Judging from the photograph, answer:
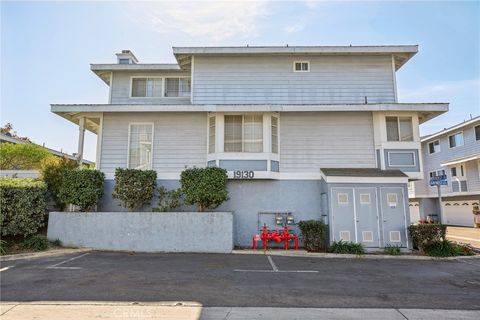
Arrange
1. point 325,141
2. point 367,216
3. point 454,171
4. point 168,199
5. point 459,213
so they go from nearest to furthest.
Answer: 1. point 367,216
2. point 168,199
3. point 325,141
4. point 454,171
5. point 459,213

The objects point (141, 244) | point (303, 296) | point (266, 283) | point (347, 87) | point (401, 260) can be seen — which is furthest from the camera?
point (347, 87)

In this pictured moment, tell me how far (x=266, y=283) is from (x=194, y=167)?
Answer: 6680 mm

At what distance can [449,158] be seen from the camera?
27812 mm

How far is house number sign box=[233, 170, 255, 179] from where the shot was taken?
42.3 ft

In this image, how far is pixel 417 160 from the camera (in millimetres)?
13078

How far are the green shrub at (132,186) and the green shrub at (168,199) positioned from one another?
18.1 inches

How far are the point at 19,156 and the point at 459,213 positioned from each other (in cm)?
3722

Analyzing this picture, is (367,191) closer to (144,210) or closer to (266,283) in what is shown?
(266,283)

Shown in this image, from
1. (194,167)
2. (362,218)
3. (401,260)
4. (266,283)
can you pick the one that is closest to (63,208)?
(194,167)

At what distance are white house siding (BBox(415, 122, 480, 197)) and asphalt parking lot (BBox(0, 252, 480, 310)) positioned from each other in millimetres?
18833

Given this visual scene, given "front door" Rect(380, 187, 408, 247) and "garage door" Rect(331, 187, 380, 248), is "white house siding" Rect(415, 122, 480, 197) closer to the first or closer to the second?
"front door" Rect(380, 187, 408, 247)

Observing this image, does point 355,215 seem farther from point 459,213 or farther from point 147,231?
point 459,213

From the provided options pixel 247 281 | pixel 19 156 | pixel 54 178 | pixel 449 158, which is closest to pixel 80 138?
pixel 54 178

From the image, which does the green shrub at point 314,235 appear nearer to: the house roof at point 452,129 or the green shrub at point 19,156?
the house roof at point 452,129
